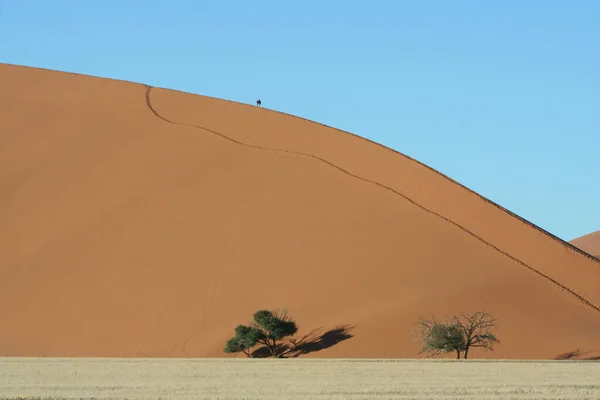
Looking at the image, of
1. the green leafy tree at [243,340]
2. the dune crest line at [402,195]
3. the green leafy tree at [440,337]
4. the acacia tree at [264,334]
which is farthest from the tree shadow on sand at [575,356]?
the green leafy tree at [243,340]

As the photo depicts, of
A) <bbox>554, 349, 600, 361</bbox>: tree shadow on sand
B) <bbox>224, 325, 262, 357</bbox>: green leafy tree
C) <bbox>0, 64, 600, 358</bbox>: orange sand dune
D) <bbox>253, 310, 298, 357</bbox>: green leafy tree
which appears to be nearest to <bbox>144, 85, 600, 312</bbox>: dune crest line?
<bbox>0, 64, 600, 358</bbox>: orange sand dune

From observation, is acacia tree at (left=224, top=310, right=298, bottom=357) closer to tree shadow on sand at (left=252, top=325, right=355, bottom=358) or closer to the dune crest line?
tree shadow on sand at (left=252, top=325, right=355, bottom=358)

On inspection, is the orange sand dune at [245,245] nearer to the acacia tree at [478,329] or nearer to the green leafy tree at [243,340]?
the acacia tree at [478,329]

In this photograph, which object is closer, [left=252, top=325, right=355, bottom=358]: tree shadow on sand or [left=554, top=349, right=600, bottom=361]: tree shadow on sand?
[left=554, top=349, right=600, bottom=361]: tree shadow on sand

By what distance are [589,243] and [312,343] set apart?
6545 cm

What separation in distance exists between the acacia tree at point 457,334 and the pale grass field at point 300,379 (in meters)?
2.65

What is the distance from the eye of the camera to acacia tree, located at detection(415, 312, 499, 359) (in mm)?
30922

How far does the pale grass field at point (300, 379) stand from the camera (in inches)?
731

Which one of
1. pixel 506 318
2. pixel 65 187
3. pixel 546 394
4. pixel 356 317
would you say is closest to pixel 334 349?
pixel 356 317

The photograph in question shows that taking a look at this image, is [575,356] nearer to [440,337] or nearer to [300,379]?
[440,337]

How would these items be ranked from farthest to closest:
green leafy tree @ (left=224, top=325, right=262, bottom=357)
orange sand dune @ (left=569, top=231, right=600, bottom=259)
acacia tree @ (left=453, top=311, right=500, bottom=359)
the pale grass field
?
orange sand dune @ (left=569, top=231, right=600, bottom=259) → green leafy tree @ (left=224, top=325, right=262, bottom=357) → acacia tree @ (left=453, top=311, right=500, bottom=359) → the pale grass field

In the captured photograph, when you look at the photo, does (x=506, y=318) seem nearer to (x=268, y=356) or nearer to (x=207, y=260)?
(x=268, y=356)

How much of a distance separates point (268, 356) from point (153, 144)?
51.0 ft

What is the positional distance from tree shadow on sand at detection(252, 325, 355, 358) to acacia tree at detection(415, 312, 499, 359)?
2170 millimetres
